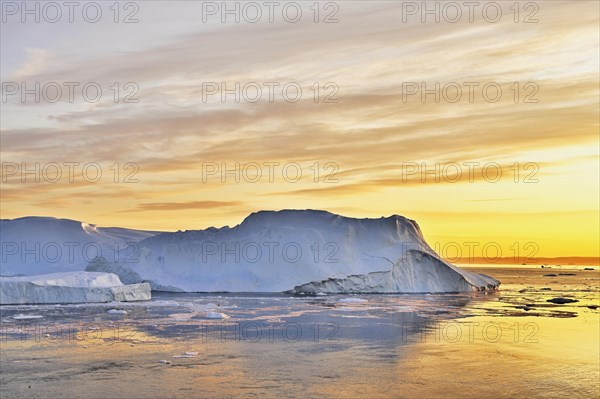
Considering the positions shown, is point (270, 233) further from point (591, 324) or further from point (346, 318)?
point (591, 324)

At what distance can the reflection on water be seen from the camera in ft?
31.0

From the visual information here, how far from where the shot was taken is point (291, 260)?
29484 millimetres

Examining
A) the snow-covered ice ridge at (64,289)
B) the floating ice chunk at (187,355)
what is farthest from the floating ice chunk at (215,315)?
the snow-covered ice ridge at (64,289)

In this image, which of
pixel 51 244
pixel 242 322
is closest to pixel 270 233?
pixel 51 244

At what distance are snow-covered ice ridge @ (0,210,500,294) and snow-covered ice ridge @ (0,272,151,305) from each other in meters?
4.84

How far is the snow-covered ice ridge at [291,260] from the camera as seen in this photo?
95.5 feet

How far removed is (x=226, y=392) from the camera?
898 cm

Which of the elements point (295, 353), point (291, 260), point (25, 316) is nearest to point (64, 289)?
point (25, 316)

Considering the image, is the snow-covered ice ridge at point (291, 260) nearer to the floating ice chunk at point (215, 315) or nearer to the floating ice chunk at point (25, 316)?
the floating ice chunk at point (25, 316)

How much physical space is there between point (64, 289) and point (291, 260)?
34.1ft

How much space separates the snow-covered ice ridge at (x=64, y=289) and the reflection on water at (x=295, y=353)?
1.43 m

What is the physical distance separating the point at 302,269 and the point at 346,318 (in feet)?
34.8

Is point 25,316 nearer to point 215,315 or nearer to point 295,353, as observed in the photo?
point 215,315

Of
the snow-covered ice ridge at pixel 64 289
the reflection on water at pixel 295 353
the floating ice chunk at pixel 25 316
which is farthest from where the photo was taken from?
the snow-covered ice ridge at pixel 64 289
